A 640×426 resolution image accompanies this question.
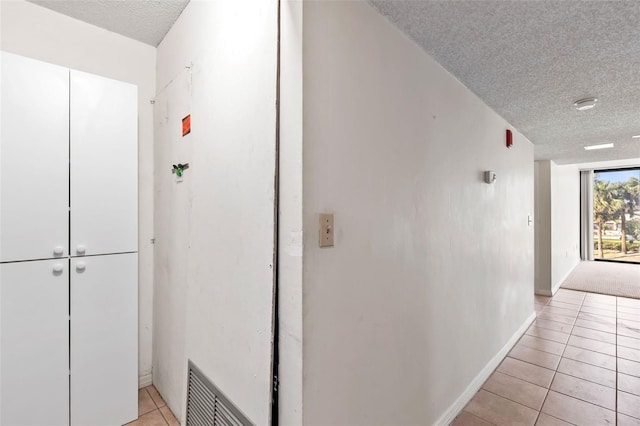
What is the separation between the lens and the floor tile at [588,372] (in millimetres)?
2414

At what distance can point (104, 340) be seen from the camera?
72.2 inches

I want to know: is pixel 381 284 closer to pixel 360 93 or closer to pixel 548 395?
Result: pixel 360 93

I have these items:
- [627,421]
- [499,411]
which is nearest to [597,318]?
[627,421]

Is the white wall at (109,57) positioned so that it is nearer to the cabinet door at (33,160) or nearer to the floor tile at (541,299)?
the cabinet door at (33,160)

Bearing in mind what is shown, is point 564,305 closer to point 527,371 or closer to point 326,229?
point 527,371

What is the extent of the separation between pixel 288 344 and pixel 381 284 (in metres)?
0.53

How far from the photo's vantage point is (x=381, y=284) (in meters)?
1.39

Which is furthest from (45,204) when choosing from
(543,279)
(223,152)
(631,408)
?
(543,279)

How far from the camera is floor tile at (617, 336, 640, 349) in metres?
3.02

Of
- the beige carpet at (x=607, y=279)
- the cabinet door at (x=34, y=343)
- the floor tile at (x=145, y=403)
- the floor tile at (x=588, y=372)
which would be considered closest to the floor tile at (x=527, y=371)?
the floor tile at (x=588, y=372)

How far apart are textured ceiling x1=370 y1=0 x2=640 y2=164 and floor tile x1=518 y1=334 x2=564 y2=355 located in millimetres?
2297

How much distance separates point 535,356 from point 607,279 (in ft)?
14.9

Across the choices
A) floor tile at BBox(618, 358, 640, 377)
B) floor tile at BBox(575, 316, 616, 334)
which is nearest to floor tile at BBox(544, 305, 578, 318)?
floor tile at BBox(575, 316, 616, 334)

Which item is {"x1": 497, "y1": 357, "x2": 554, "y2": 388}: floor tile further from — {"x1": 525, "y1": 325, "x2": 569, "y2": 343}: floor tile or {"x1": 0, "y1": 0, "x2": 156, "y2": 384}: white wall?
{"x1": 0, "y1": 0, "x2": 156, "y2": 384}: white wall
